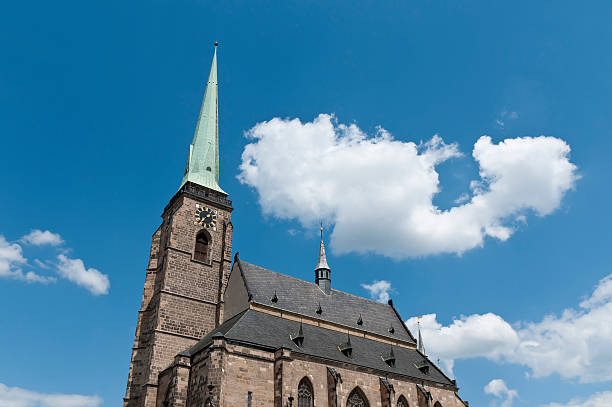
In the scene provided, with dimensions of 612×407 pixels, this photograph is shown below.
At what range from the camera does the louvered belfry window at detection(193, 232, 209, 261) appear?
125 ft

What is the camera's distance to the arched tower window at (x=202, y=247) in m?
38.0

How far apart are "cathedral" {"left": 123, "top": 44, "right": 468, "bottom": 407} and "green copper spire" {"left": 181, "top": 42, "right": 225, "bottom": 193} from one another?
→ 0.10m

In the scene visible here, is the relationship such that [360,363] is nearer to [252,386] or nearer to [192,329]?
[252,386]

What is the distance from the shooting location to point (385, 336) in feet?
133

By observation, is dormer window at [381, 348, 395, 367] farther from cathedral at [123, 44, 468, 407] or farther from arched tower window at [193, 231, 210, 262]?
arched tower window at [193, 231, 210, 262]

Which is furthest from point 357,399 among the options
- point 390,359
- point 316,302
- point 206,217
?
point 206,217

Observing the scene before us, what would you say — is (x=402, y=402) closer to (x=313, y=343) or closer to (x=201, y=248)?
(x=313, y=343)

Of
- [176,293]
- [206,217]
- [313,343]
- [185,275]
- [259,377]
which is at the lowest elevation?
[259,377]

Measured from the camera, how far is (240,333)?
95.2ft

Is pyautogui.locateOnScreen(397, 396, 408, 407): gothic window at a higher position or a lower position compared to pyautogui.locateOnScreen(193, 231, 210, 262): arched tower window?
lower

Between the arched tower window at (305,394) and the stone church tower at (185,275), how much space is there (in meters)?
9.54

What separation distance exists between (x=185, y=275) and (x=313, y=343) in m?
10.8

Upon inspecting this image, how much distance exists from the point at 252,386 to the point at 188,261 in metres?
12.9

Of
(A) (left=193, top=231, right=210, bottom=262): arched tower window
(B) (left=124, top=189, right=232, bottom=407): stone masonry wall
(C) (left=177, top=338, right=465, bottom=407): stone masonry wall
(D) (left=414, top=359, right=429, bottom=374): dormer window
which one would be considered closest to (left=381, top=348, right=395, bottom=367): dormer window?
(D) (left=414, top=359, right=429, bottom=374): dormer window
